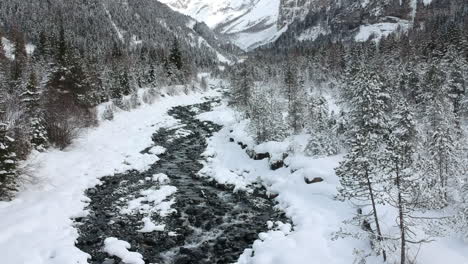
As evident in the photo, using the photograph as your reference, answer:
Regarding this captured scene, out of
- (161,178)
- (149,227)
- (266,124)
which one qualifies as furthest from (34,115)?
(266,124)

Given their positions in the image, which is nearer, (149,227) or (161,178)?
(149,227)

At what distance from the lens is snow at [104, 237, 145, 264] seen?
17656mm

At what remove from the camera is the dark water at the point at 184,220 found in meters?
19.0

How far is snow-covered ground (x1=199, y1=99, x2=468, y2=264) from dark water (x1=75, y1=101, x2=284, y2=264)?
1191mm

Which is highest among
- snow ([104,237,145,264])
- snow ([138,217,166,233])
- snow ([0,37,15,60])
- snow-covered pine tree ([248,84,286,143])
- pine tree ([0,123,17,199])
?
snow ([0,37,15,60])

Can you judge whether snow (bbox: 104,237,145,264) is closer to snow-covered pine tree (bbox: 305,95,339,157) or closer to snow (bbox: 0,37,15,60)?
snow-covered pine tree (bbox: 305,95,339,157)

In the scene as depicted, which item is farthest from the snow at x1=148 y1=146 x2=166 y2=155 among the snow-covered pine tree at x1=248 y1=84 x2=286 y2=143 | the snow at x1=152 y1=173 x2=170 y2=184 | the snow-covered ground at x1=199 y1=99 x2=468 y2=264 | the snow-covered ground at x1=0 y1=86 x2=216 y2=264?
the snow-covered pine tree at x1=248 y1=84 x2=286 y2=143

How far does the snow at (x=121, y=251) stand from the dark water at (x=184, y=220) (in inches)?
13.1

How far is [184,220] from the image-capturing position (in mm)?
22984

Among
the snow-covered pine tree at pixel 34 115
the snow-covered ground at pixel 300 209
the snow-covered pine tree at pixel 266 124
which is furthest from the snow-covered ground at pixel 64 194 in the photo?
the snow-covered pine tree at pixel 266 124

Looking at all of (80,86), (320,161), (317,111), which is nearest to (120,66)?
(80,86)

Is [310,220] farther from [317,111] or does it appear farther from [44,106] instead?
[44,106]

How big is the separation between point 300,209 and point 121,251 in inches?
461

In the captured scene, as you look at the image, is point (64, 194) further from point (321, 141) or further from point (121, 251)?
point (321, 141)
